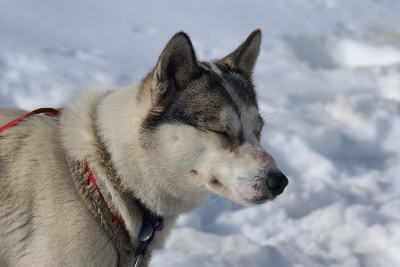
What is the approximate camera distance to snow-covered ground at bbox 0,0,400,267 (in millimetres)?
4164

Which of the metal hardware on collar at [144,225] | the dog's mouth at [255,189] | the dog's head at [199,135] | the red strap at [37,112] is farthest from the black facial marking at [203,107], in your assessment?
the red strap at [37,112]

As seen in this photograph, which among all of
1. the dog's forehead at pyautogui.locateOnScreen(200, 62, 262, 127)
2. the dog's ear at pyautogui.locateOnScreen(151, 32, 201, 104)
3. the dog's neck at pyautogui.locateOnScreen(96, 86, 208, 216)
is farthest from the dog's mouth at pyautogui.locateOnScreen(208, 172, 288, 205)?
the dog's ear at pyautogui.locateOnScreen(151, 32, 201, 104)

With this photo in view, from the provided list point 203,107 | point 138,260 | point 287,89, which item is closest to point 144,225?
point 138,260

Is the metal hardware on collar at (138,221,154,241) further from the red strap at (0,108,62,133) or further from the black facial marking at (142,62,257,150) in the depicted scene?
the red strap at (0,108,62,133)

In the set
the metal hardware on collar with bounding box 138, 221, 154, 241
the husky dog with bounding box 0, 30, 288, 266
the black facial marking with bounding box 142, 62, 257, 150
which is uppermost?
the black facial marking with bounding box 142, 62, 257, 150

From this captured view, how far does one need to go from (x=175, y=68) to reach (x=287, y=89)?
177 inches

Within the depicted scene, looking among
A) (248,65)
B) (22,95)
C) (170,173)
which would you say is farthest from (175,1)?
(170,173)

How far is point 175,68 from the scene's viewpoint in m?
2.64

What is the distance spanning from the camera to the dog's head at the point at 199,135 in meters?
2.47

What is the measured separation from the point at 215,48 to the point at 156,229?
5470 millimetres

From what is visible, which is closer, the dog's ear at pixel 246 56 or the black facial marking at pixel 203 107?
the black facial marking at pixel 203 107

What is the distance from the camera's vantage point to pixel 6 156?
8.21 ft

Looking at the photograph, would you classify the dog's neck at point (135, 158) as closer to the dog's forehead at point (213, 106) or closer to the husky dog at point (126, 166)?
the husky dog at point (126, 166)

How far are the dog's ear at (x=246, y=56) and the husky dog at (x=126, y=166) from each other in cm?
33
